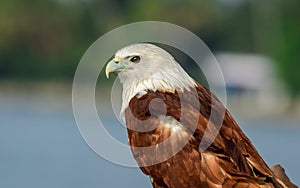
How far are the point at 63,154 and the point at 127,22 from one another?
27735 mm

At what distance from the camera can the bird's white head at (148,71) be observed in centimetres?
917

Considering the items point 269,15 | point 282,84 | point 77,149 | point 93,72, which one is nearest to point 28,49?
point 269,15

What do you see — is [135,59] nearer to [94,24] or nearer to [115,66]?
[115,66]

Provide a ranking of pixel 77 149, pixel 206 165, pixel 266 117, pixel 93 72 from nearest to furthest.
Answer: pixel 206 165 < pixel 93 72 < pixel 77 149 < pixel 266 117

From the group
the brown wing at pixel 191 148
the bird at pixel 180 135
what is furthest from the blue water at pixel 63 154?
the brown wing at pixel 191 148

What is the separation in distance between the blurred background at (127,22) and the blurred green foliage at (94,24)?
7 cm

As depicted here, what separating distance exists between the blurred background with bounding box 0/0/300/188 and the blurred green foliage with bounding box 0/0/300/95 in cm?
7

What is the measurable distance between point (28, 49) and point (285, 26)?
18069 mm

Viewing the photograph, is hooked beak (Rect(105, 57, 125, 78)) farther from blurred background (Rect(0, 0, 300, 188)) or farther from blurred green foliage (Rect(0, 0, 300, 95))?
blurred green foliage (Rect(0, 0, 300, 95))

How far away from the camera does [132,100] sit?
9.18m

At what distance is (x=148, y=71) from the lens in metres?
9.34

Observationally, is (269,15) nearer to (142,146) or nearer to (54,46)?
(54,46)

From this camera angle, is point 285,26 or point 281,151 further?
point 285,26

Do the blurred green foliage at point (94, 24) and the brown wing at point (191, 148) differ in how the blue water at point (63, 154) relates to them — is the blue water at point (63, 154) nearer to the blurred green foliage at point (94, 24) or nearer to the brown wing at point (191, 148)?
the brown wing at point (191, 148)
